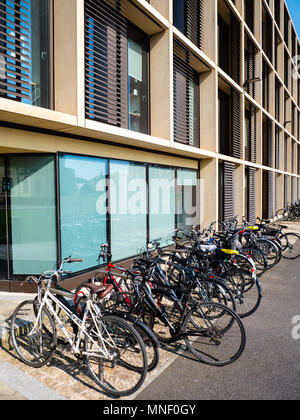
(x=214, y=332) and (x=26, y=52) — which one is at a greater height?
(x=26, y=52)

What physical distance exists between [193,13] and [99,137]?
22.1 ft

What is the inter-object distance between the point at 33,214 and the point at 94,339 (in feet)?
11.3

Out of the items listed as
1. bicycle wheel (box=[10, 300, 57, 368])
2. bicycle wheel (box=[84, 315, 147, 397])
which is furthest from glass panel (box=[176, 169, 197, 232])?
bicycle wheel (box=[84, 315, 147, 397])

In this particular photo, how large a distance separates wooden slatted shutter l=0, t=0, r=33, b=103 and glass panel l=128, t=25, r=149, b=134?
9.76ft

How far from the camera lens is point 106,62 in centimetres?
639

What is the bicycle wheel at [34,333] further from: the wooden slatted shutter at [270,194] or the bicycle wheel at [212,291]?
the wooden slatted shutter at [270,194]

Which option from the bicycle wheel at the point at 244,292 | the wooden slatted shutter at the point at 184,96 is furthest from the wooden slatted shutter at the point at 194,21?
the bicycle wheel at the point at 244,292

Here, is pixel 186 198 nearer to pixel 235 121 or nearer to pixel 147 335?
pixel 235 121

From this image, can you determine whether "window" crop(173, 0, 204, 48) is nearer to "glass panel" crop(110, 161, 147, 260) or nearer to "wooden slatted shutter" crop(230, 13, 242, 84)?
"wooden slatted shutter" crop(230, 13, 242, 84)

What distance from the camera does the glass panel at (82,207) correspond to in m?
5.90

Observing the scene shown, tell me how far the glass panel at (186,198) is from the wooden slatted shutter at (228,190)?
1.77 meters

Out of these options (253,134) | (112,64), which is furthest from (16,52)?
(253,134)
